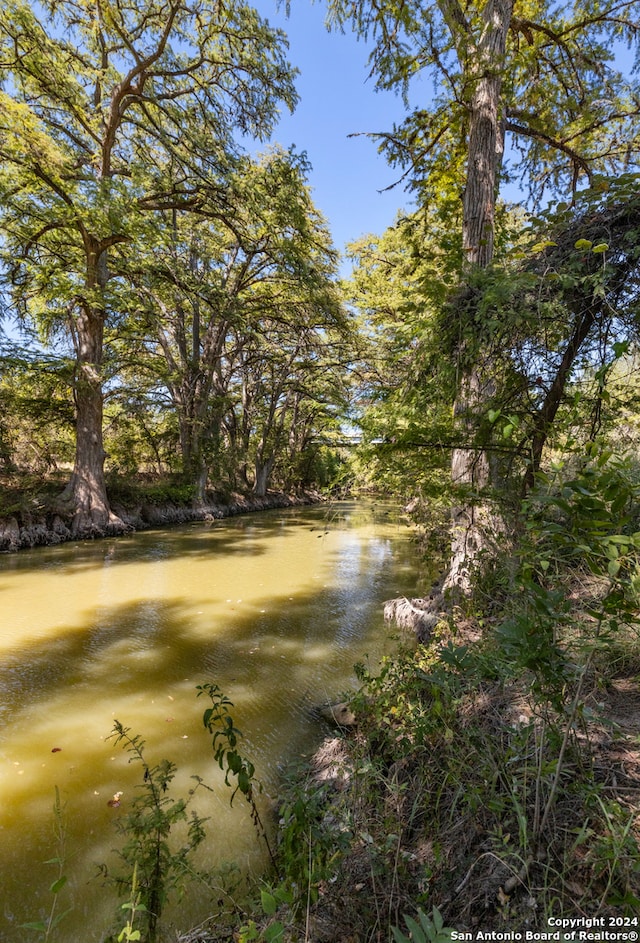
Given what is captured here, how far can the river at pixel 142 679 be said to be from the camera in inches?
83.4

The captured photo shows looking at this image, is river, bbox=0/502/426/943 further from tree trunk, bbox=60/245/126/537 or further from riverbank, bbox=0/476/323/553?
tree trunk, bbox=60/245/126/537

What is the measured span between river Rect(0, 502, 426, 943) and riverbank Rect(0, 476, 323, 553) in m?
0.90

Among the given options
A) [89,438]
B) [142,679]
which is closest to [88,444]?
[89,438]

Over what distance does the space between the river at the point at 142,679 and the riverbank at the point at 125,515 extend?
0.90 meters

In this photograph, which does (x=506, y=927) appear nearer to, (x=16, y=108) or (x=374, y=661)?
(x=374, y=661)

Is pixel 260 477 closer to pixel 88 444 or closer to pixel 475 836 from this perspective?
pixel 88 444

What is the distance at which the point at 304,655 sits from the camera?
15.1 feet

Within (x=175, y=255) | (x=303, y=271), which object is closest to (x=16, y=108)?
(x=175, y=255)

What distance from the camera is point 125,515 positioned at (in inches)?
520

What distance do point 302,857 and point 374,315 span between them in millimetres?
17595

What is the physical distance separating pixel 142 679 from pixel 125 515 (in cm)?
1041

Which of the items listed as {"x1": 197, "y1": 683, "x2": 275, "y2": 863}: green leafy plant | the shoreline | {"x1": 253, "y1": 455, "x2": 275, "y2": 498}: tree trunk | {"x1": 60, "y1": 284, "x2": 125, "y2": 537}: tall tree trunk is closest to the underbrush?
{"x1": 197, "y1": 683, "x2": 275, "y2": 863}: green leafy plant

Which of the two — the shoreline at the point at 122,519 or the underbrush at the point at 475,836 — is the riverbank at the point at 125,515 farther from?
the underbrush at the point at 475,836

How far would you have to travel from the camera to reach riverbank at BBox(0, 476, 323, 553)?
960 cm
